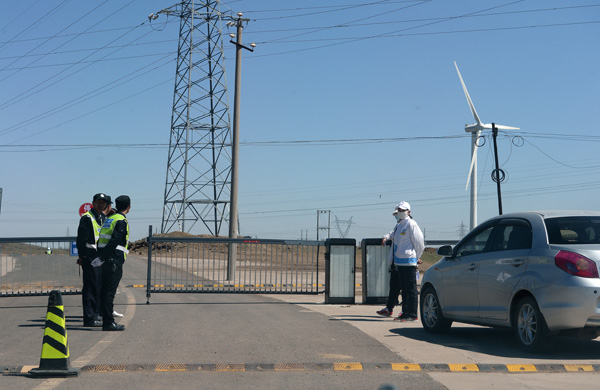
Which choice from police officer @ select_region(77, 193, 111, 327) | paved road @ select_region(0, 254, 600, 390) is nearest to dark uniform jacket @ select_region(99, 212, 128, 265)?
police officer @ select_region(77, 193, 111, 327)

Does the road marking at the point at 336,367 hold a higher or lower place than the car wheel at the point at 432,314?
lower

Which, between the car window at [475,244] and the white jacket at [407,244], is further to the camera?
the white jacket at [407,244]

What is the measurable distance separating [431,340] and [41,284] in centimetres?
942

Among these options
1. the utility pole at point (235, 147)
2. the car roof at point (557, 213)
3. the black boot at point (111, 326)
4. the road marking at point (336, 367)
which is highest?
the utility pole at point (235, 147)

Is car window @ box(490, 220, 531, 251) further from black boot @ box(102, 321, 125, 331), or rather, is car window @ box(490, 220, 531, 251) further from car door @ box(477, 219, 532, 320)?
black boot @ box(102, 321, 125, 331)

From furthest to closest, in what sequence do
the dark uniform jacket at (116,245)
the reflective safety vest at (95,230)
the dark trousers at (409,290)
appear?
the dark trousers at (409,290) → the reflective safety vest at (95,230) → the dark uniform jacket at (116,245)

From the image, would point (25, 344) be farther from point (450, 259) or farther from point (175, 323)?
point (450, 259)

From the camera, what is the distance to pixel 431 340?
9688 millimetres

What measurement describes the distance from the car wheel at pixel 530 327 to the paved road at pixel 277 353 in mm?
135

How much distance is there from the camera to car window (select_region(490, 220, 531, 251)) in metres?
8.70

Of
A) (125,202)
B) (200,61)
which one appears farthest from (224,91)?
(125,202)

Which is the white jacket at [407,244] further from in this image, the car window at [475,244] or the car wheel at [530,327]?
the car wheel at [530,327]

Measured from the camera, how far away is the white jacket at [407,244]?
11.7 m

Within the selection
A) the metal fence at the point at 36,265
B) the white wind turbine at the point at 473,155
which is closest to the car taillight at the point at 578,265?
the metal fence at the point at 36,265
